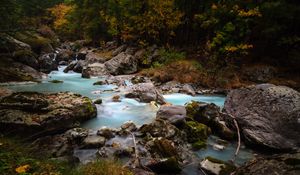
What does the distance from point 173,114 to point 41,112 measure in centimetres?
448

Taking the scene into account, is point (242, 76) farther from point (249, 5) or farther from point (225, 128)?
point (225, 128)

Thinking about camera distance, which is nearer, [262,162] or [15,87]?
[262,162]

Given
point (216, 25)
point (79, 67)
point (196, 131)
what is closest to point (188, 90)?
point (216, 25)

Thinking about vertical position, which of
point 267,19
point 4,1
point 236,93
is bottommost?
point 236,93

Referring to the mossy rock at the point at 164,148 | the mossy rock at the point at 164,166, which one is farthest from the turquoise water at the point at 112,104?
the mossy rock at the point at 164,166

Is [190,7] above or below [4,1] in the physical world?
above

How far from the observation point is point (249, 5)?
19953 millimetres

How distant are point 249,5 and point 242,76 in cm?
481

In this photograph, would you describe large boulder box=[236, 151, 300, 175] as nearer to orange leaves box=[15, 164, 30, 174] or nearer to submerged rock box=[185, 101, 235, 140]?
orange leaves box=[15, 164, 30, 174]

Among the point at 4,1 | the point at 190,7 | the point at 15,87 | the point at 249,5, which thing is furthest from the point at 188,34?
the point at 4,1

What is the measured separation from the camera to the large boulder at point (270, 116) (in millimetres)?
9086

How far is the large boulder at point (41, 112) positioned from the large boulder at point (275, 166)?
5978mm

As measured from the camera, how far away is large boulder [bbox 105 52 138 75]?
23.9 metres

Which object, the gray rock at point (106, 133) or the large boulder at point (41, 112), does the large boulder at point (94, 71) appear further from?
the gray rock at point (106, 133)
